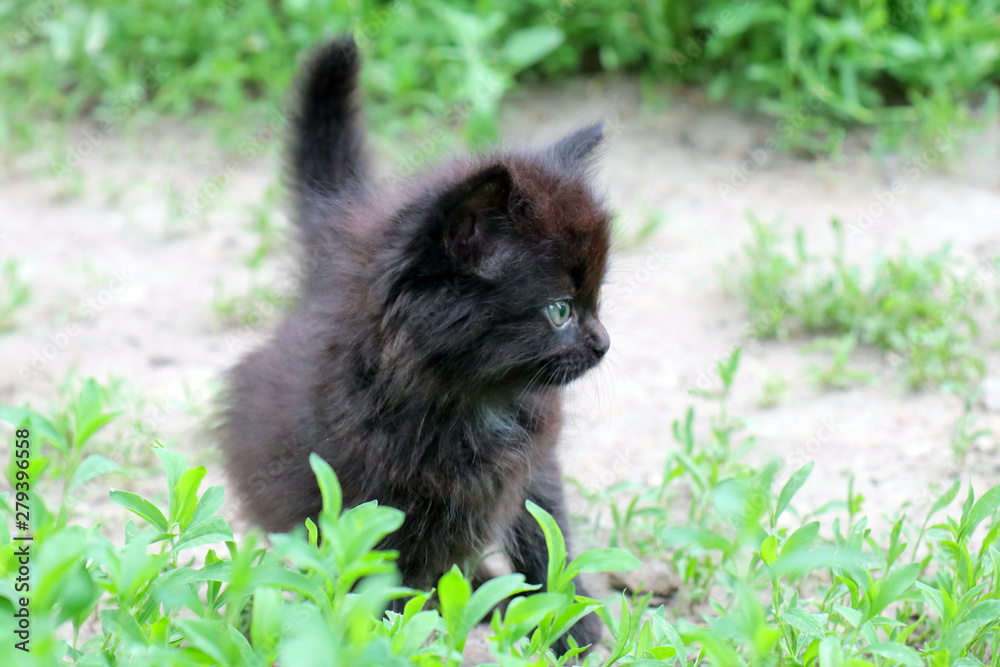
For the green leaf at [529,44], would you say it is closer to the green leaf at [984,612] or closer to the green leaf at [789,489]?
the green leaf at [789,489]

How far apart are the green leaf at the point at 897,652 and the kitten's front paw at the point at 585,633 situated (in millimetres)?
1122

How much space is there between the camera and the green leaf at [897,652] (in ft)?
6.12

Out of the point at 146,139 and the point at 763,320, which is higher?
the point at 146,139

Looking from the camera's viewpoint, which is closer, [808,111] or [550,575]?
[550,575]

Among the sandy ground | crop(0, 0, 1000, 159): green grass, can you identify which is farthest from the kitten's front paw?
crop(0, 0, 1000, 159): green grass

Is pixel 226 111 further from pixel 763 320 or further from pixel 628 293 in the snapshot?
pixel 763 320

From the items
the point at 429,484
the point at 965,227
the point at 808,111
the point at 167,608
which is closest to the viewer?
the point at 167,608

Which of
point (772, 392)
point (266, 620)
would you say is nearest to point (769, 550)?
point (266, 620)

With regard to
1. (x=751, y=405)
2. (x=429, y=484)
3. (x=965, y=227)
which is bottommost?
(x=965, y=227)

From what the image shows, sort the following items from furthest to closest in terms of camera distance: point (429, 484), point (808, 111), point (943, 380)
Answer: point (808, 111) < point (943, 380) < point (429, 484)

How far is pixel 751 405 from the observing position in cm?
396

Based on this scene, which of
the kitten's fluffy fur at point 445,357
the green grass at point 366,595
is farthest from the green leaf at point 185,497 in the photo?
the kitten's fluffy fur at point 445,357

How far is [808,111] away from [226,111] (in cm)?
333

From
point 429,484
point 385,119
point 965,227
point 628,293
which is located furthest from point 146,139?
point 965,227
